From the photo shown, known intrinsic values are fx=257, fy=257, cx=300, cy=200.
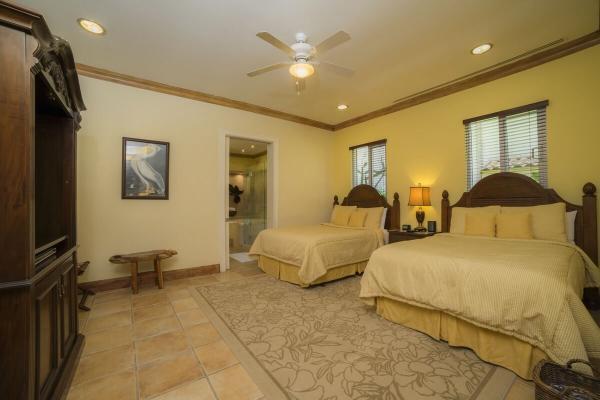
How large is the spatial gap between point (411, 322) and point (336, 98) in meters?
3.41

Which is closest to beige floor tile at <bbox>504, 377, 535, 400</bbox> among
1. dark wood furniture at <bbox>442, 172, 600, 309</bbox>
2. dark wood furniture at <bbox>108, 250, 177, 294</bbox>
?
dark wood furniture at <bbox>442, 172, 600, 309</bbox>

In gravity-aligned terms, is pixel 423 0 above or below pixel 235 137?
above

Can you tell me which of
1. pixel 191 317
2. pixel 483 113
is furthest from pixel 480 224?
pixel 191 317

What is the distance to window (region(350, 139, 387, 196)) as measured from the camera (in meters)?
4.85

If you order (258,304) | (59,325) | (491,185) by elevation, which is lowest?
(258,304)

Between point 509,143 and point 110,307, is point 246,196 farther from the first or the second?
point 509,143

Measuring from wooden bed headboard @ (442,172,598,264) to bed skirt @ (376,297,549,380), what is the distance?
1885 millimetres

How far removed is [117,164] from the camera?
135 inches

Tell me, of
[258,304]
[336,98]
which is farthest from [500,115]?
[258,304]

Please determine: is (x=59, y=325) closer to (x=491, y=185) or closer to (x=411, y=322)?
(x=411, y=322)

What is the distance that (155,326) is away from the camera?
2.40m

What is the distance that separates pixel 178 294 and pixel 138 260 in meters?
0.64

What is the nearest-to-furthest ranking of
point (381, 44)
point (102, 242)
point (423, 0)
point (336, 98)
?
point (423, 0) < point (381, 44) < point (102, 242) < point (336, 98)

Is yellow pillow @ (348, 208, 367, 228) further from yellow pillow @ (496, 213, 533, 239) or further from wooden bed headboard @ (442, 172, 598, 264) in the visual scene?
yellow pillow @ (496, 213, 533, 239)
